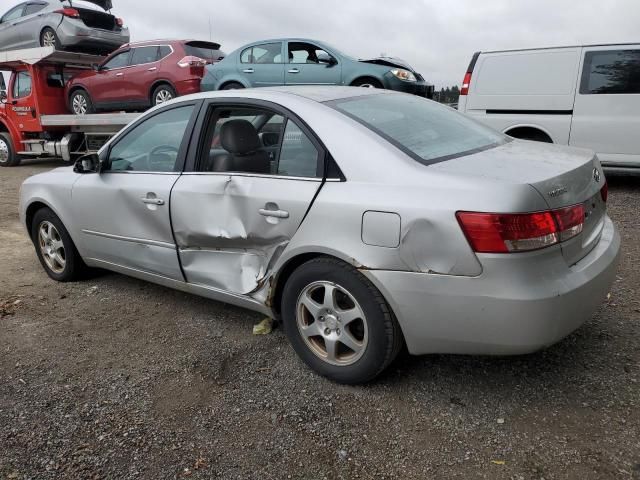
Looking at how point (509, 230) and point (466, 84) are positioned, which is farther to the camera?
point (466, 84)

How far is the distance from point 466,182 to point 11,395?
8.42 feet

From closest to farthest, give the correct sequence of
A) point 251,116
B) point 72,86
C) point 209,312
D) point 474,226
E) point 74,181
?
1. point 474,226
2. point 251,116
3. point 209,312
4. point 74,181
5. point 72,86

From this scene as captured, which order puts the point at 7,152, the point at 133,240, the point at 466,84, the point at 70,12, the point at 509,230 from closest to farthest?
the point at 509,230
the point at 133,240
the point at 466,84
the point at 70,12
the point at 7,152

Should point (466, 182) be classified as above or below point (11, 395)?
above

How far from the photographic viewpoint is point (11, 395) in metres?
2.80

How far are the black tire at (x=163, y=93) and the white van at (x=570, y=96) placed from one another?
5471 millimetres

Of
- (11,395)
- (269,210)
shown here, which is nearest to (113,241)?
(11,395)

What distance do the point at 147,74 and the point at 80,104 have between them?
2482mm

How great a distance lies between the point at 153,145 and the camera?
3658 millimetres

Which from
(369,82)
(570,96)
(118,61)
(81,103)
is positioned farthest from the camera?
(81,103)

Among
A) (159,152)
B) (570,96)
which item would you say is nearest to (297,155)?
(159,152)

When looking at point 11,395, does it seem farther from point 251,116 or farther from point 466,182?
point 466,182

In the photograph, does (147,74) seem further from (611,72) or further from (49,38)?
(611,72)

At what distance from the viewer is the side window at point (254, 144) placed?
2.83m
